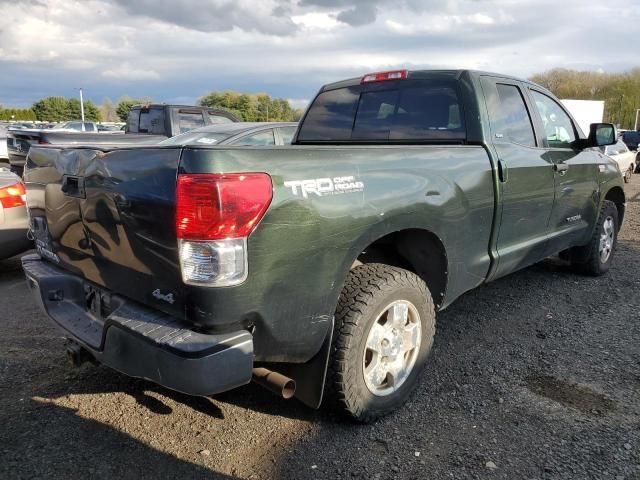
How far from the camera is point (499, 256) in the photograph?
142 inches

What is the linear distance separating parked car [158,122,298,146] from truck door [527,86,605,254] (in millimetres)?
3357

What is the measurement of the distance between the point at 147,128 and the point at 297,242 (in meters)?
9.44

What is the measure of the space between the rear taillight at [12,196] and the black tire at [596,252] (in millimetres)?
5744

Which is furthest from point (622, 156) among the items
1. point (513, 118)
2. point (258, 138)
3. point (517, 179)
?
point (517, 179)

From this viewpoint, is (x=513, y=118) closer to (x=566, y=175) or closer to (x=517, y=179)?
(x=517, y=179)

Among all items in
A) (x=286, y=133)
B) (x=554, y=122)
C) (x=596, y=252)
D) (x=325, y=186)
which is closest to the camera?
(x=325, y=186)

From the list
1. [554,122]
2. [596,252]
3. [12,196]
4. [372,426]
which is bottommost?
[372,426]

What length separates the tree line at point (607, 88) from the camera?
6606 centimetres

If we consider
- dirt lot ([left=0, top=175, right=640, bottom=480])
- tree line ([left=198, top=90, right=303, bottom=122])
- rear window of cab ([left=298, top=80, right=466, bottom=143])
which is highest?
tree line ([left=198, top=90, right=303, bottom=122])

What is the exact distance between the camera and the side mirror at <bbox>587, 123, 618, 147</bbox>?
4609mm

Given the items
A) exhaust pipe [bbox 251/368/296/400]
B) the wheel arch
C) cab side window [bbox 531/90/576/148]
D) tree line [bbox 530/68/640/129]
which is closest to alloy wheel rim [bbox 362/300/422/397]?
the wheel arch

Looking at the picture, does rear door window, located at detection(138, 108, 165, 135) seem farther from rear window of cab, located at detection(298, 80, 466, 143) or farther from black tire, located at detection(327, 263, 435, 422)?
black tire, located at detection(327, 263, 435, 422)

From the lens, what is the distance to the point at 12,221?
17.5ft

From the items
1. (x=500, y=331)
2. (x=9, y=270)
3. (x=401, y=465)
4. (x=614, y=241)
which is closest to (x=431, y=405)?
(x=401, y=465)
